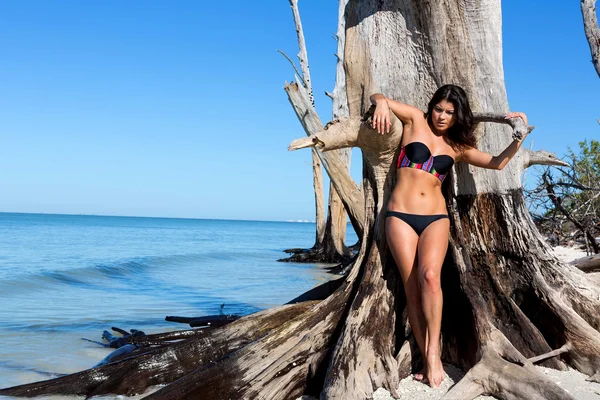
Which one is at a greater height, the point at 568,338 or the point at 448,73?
the point at 448,73

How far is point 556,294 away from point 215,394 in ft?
8.06

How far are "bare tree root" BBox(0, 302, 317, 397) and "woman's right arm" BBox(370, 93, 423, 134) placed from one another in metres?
1.52

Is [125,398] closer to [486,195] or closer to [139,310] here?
[486,195]

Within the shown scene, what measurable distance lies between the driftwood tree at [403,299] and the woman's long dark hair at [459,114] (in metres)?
0.15

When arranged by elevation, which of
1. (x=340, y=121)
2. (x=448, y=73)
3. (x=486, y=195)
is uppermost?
(x=448, y=73)

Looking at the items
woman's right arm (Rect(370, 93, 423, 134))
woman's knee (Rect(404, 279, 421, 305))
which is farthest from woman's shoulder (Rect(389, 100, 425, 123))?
woman's knee (Rect(404, 279, 421, 305))

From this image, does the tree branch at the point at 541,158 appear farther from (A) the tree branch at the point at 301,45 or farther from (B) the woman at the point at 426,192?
(A) the tree branch at the point at 301,45

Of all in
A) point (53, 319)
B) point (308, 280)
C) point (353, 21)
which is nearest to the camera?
point (353, 21)

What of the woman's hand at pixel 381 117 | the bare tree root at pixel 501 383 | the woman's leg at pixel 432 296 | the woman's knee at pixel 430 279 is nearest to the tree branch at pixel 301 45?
the woman's hand at pixel 381 117

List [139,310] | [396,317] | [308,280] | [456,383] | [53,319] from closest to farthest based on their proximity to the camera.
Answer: [456,383] < [396,317] < [53,319] < [139,310] < [308,280]

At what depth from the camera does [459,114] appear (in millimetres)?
3969

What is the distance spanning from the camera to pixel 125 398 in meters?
4.32

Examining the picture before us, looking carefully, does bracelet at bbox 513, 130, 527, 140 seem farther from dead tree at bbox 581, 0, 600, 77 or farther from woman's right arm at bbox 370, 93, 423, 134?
dead tree at bbox 581, 0, 600, 77

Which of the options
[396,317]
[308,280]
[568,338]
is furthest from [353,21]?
[308,280]
